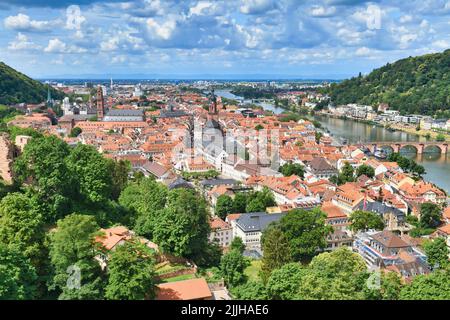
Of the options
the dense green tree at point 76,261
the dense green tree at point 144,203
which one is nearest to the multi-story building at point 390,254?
the dense green tree at point 144,203

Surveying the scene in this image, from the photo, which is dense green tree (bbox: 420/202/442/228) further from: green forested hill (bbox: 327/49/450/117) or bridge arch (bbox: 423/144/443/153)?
green forested hill (bbox: 327/49/450/117)

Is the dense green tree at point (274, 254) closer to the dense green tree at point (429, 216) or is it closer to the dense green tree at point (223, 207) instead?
the dense green tree at point (223, 207)

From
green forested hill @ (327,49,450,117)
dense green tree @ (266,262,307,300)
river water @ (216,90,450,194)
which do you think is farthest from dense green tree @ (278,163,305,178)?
green forested hill @ (327,49,450,117)

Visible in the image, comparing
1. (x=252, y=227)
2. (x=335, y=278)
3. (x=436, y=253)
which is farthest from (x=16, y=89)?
(x=335, y=278)

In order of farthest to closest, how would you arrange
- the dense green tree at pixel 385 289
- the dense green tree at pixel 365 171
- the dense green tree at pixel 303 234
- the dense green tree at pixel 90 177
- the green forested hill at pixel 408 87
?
the green forested hill at pixel 408 87 → the dense green tree at pixel 365 171 → the dense green tree at pixel 303 234 → the dense green tree at pixel 90 177 → the dense green tree at pixel 385 289

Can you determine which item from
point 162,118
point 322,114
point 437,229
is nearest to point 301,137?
point 162,118
